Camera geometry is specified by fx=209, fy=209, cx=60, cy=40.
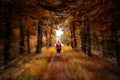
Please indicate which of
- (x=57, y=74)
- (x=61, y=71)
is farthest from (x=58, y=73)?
(x=61, y=71)

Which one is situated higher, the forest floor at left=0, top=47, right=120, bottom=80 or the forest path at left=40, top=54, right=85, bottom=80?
the forest floor at left=0, top=47, right=120, bottom=80

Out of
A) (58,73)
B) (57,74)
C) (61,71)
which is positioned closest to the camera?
(57,74)

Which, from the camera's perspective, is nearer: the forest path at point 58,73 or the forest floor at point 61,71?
the forest floor at point 61,71

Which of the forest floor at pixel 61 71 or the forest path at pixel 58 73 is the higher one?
the forest floor at pixel 61 71

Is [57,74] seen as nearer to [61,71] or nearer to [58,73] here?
[58,73]

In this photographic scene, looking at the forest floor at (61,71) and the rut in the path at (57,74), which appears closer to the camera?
the forest floor at (61,71)

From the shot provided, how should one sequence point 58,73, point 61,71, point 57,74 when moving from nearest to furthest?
point 57,74
point 58,73
point 61,71

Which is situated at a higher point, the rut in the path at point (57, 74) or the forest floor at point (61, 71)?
the forest floor at point (61, 71)

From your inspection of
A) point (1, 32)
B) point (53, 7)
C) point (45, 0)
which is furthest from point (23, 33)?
point (45, 0)

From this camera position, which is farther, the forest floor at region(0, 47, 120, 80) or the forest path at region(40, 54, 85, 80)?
the forest path at region(40, 54, 85, 80)

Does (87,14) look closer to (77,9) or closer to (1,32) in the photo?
(77,9)

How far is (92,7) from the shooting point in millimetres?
12602

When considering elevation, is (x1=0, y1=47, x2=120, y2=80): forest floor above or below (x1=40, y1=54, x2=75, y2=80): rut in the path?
above

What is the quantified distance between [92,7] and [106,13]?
907 mm
